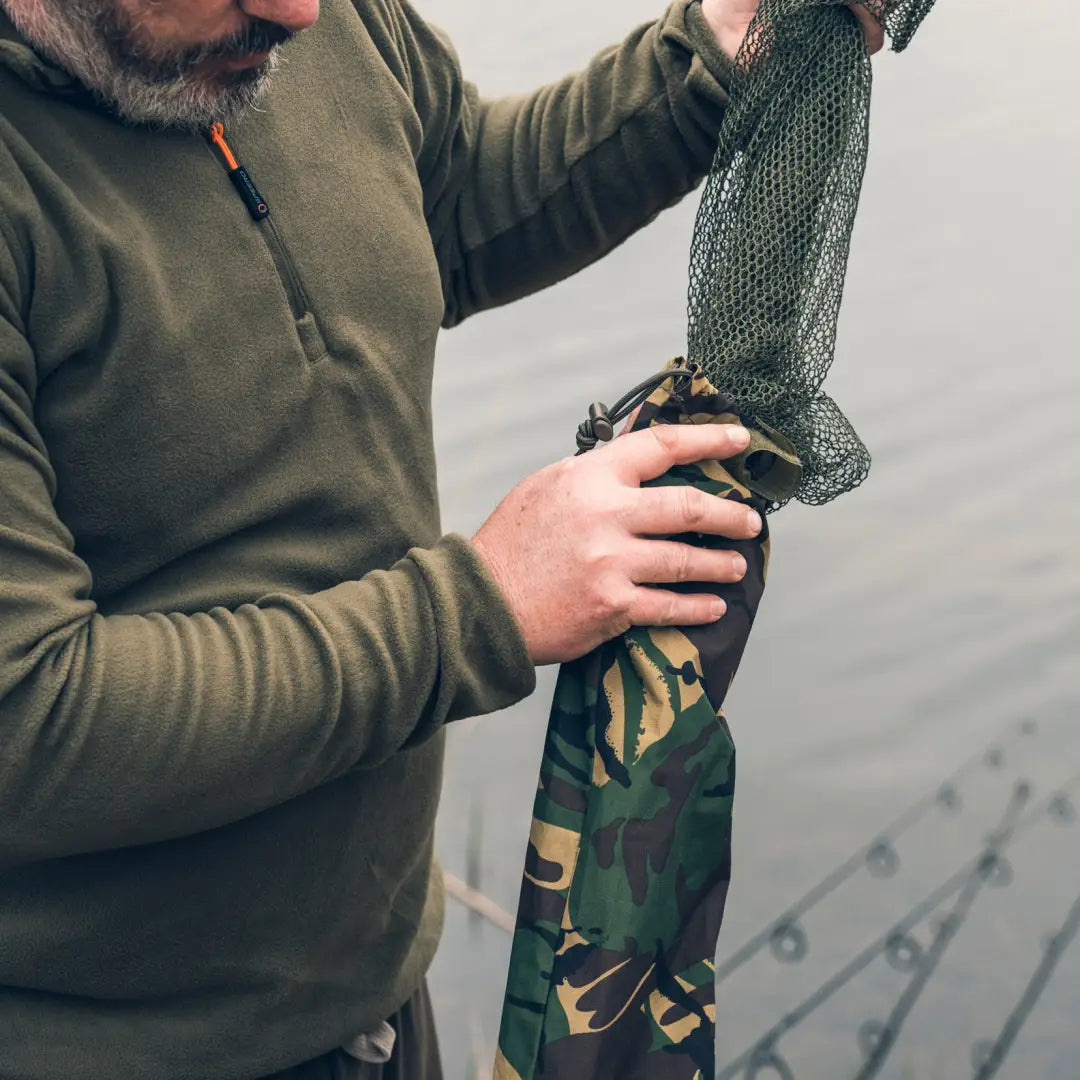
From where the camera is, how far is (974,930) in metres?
1.73

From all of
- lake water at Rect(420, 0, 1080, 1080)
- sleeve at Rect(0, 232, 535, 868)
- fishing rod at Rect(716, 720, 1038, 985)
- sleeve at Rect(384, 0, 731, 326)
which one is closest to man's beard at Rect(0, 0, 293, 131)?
sleeve at Rect(0, 232, 535, 868)

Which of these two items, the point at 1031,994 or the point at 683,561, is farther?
the point at 1031,994

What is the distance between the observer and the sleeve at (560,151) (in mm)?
1040

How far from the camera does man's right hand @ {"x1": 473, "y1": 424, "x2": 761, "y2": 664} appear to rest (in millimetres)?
853

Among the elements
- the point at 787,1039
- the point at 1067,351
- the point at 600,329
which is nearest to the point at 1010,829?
the point at 787,1039

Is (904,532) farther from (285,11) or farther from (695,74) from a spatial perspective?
(285,11)

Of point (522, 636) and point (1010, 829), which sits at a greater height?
point (522, 636)

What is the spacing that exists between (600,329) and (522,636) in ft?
3.37

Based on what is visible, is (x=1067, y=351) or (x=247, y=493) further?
(x=1067, y=351)

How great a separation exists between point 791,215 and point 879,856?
3.48 feet

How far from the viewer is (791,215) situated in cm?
92

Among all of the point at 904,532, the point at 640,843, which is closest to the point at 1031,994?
the point at 904,532

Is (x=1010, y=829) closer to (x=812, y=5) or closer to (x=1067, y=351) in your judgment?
(x=1067, y=351)

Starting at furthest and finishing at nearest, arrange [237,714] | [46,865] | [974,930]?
[974,930], [46,865], [237,714]
